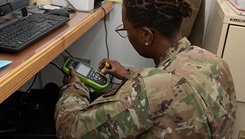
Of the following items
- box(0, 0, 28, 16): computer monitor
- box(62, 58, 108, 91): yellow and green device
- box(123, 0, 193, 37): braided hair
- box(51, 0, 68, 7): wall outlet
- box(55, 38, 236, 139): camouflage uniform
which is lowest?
box(62, 58, 108, 91): yellow and green device

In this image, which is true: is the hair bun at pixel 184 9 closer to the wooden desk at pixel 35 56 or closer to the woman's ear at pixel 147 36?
the woman's ear at pixel 147 36

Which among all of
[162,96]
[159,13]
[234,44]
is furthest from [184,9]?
[234,44]

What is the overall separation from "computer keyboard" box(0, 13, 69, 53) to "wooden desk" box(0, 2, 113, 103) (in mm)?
22

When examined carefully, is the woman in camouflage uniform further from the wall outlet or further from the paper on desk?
Result: the wall outlet

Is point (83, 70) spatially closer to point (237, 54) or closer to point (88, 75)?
point (88, 75)

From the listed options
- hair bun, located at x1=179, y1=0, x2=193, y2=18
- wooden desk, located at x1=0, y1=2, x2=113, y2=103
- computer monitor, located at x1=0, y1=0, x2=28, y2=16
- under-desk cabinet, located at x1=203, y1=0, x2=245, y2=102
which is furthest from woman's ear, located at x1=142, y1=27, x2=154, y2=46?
computer monitor, located at x1=0, y1=0, x2=28, y2=16

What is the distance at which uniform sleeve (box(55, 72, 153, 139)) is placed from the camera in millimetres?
684

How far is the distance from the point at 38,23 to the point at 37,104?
0.33 m

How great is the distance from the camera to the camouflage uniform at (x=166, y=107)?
2.23 feet

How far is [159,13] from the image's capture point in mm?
754

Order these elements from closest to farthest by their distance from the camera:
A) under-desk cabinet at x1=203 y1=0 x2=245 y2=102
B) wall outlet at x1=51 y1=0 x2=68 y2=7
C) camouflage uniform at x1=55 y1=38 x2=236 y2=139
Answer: camouflage uniform at x1=55 y1=38 x2=236 y2=139 → under-desk cabinet at x1=203 y1=0 x2=245 y2=102 → wall outlet at x1=51 y1=0 x2=68 y2=7

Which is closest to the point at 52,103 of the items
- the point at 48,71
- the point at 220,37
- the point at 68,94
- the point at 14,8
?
the point at 68,94

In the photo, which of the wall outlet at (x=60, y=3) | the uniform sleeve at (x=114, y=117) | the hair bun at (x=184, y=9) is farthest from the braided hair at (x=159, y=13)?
the wall outlet at (x=60, y=3)

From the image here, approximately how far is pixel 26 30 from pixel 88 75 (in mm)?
293
